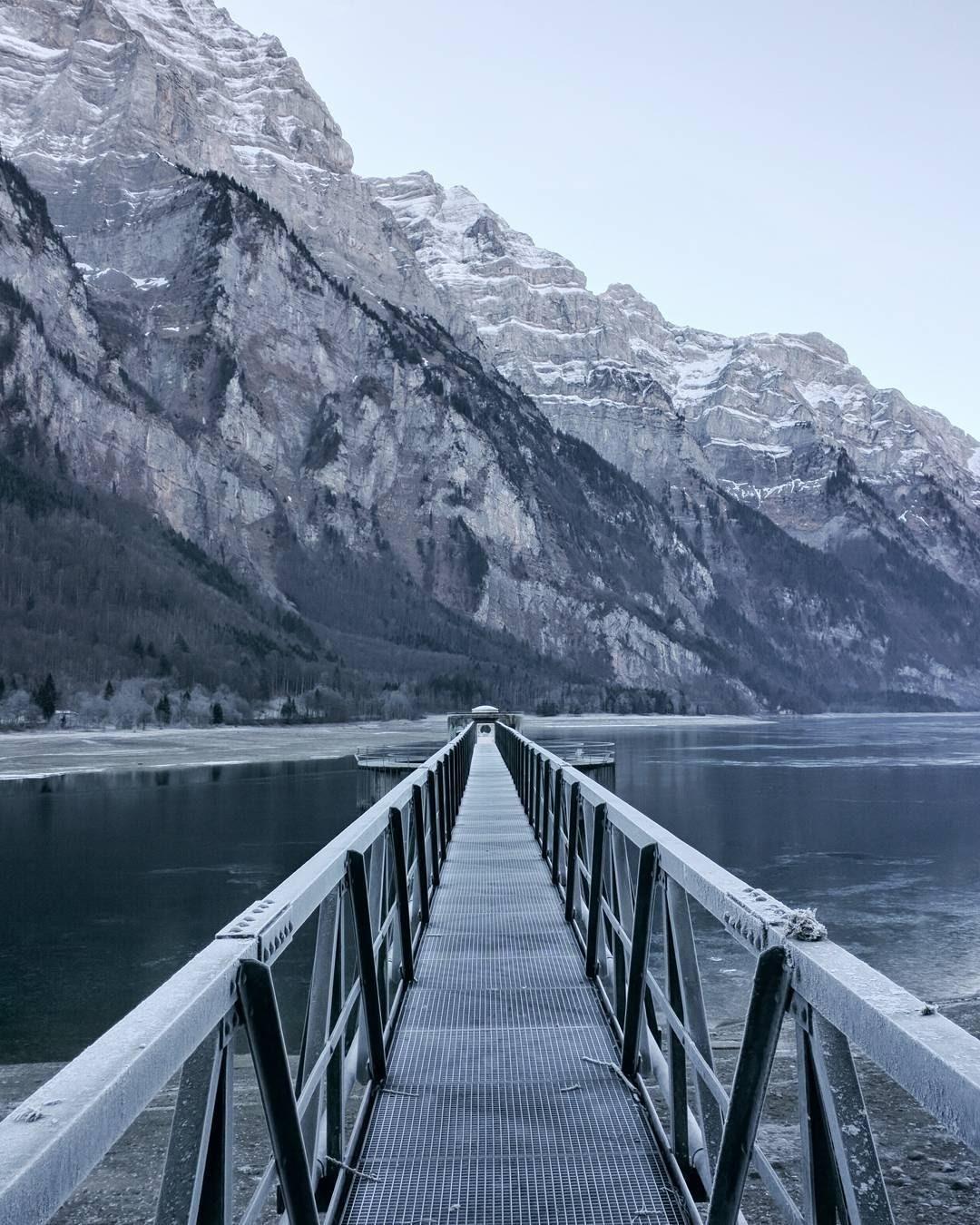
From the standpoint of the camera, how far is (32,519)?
557 ft

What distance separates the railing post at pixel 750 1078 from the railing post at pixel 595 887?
153 inches

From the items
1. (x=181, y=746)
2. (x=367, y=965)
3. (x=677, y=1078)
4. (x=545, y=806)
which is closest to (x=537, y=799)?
(x=545, y=806)

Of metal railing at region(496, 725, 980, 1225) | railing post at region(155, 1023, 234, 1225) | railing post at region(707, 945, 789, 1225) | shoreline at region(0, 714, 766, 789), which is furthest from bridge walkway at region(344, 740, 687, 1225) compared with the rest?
shoreline at region(0, 714, 766, 789)

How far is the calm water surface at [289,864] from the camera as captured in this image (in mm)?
20797

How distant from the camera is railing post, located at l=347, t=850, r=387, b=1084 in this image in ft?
17.9

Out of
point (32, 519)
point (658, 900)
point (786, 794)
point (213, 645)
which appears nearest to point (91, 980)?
point (658, 900)

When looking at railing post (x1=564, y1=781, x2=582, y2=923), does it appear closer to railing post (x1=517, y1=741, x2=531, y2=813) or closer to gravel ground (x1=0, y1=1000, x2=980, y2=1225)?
gravel ground (x1=0, y1=1000, x2=980, y2=1225)

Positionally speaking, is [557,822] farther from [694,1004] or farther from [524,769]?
[524,769]

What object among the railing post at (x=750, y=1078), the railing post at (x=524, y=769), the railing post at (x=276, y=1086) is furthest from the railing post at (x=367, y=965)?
the railing post at (x=524, y=769)

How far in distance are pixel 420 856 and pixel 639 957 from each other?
4419 mm

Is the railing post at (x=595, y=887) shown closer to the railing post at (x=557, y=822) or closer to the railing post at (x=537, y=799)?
the railing post at (x=557, y=822)

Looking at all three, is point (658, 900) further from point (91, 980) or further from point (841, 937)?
point (841, 937)

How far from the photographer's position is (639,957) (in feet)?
18.1

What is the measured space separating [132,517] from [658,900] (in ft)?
654
